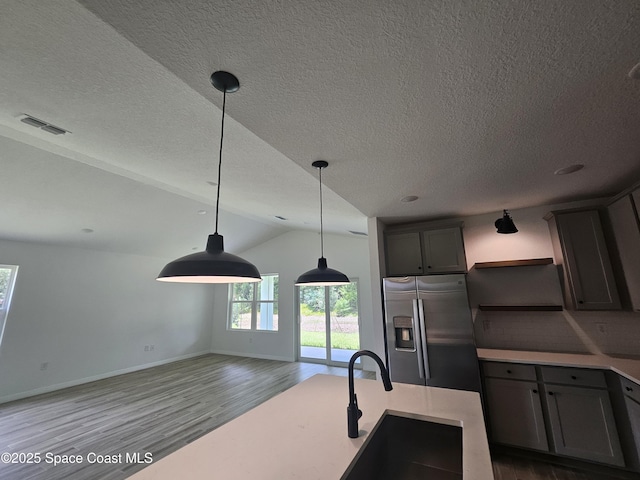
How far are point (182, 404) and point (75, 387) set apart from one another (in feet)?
8.43

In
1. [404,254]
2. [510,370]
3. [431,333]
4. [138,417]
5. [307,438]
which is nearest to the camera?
[307,438]

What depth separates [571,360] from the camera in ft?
8.20

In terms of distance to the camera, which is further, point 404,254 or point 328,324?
point 328,324

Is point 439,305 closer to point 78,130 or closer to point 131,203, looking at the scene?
point 78,130

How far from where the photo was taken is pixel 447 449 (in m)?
1.49

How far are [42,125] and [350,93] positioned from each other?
2.67 meters

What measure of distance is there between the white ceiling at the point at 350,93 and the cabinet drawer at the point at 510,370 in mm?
1662

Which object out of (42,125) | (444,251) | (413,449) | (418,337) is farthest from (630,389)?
(42,125)

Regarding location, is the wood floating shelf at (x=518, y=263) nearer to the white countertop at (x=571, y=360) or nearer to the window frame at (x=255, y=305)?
the white countertop at (x=571, y=360)

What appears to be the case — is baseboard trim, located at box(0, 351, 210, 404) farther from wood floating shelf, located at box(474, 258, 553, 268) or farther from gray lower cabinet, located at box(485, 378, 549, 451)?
wood floating shelf, located at box(474, 258, 553, 268)

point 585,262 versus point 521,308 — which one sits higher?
point 585,262

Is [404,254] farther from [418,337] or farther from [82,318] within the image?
[82,318]

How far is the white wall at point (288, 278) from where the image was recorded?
629 cm

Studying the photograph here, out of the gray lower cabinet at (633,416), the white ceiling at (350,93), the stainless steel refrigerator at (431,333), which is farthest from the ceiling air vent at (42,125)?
the gray lower cabinet at (633,416)
